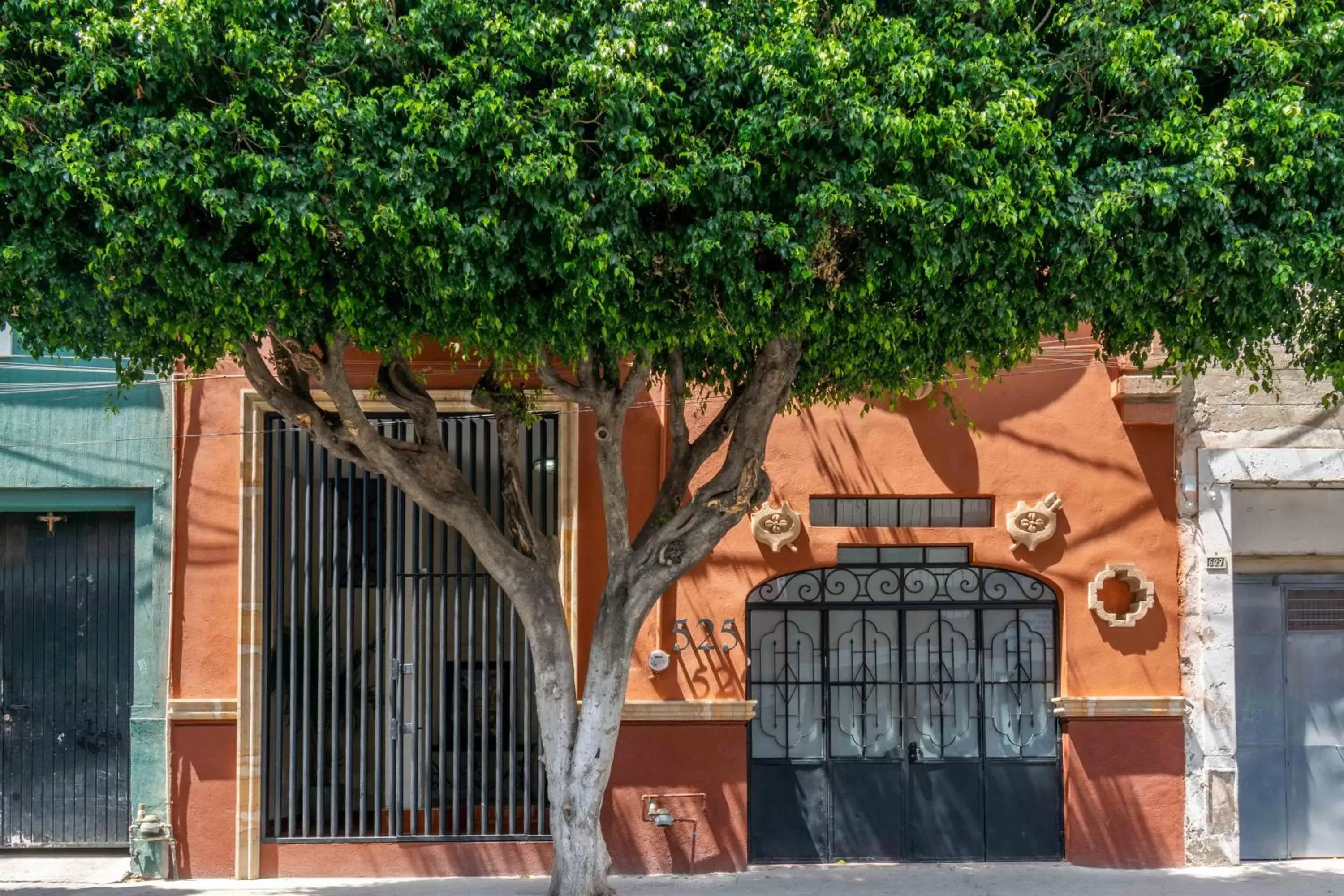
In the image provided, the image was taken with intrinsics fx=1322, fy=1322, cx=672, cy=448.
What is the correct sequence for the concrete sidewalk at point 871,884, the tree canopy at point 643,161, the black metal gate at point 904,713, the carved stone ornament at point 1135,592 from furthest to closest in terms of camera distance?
1. the black metal gate at point 904,713
2. the carved stone ornament at point 1135,592
3. the concrete sidewalk at point 871,884
4. the tree canopy at point 643,161

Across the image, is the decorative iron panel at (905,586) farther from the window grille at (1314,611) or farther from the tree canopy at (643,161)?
the tree canopy at (643,161)

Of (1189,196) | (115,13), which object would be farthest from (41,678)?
(1189,196)

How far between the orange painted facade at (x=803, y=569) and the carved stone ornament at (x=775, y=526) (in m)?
0.10

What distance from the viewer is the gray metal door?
34.7ft

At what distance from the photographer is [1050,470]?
1042 centimetres

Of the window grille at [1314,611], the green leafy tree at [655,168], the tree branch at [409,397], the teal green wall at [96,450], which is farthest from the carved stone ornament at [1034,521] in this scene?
the teal green wall at [96,450]

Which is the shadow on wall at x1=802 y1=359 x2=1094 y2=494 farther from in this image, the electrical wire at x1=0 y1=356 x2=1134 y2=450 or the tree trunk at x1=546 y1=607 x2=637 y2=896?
the tree trunk at x1=546 y1=607 x2=637 y2=896

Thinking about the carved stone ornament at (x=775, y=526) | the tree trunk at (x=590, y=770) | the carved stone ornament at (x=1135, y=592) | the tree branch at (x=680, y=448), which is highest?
the tree branch at (x=680, y=448)

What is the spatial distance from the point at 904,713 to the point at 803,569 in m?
1.42

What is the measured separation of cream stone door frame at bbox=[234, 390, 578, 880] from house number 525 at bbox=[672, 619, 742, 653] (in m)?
0.81

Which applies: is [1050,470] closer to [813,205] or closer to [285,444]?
[813,205]

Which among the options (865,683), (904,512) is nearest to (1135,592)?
(904,512)

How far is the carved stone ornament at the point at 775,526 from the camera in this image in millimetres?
10227

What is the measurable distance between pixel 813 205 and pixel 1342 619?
6705mm
